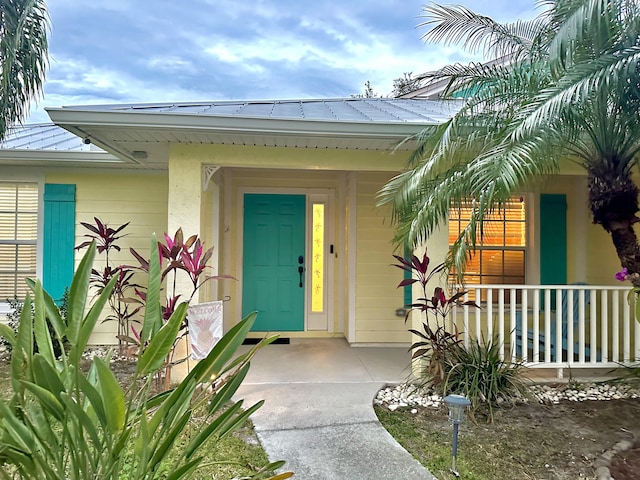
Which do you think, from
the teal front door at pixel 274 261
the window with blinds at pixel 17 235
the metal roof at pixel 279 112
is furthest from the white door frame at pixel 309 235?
the window with blinds at pixel 17 235

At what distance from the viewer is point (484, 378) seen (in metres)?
3.82

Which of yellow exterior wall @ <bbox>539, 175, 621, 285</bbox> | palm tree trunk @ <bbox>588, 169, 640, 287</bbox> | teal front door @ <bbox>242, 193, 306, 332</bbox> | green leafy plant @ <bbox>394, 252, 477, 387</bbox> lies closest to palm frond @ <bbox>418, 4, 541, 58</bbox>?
palm tree trunk @ <bbox>588, 169, 640, 287</bbox>

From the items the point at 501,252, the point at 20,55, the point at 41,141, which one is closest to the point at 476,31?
the point at 501,252

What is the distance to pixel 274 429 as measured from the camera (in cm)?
312

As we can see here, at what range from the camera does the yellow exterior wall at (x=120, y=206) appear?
19.2 feet

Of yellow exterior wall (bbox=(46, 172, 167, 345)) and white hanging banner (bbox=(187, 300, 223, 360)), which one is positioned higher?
yellow exterior wall (bbox=(46, 172, 167, 345))

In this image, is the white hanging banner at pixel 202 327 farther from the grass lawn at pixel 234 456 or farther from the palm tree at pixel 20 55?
the palm tree at pixel 20 55

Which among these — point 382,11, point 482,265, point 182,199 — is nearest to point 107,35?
point 382,11

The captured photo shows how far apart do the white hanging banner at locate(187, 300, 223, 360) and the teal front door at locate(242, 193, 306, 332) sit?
8.14 ft

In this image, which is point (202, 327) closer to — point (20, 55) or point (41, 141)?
point (20, 55)

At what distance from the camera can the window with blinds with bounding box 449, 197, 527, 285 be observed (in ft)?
19.6

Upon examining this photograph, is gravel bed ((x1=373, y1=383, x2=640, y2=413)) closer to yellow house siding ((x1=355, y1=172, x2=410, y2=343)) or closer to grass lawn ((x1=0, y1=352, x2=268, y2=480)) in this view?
grass lawn ((x1=0, y1=352, x2=268, y2=480))

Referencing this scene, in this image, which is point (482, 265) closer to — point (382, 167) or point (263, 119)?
point (382, 167)

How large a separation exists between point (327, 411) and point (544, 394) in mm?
2294
